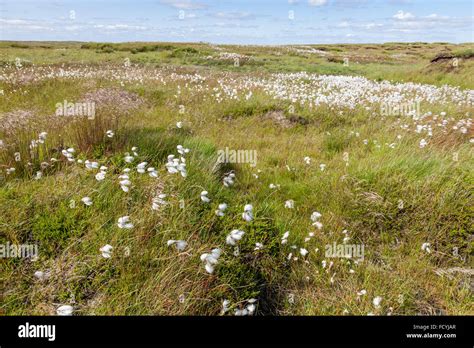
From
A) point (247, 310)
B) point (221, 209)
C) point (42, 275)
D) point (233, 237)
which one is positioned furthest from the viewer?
point (221, 209)

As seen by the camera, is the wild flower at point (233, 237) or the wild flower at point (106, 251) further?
the wild flower at point (233, 237)

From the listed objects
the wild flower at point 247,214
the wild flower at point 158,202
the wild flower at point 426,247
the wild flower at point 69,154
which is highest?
the wild flower at point 69,154

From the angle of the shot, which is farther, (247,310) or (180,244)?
(180,244)

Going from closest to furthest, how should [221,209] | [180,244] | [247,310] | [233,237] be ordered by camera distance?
1. [247,310]
2. [180,244]
3. [233,237]
4. [221,209]

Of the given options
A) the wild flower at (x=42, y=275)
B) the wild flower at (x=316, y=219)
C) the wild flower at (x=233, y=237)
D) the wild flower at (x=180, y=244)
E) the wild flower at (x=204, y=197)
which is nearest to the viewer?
the wild flower at (x=42, y=275)

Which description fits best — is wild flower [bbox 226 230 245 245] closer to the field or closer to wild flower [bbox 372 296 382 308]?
the field

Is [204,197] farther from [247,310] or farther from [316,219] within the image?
[316,219]

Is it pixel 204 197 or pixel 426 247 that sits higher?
pixel 204 197

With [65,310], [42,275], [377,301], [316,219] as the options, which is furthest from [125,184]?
[377,301]

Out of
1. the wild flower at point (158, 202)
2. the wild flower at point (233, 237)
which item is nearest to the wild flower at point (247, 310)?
the wild flower at point (233, 237)

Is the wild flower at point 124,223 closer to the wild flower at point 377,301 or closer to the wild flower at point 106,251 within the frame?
the wild flower at point 106,251

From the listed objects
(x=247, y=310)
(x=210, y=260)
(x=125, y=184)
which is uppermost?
(x=125, y=184)

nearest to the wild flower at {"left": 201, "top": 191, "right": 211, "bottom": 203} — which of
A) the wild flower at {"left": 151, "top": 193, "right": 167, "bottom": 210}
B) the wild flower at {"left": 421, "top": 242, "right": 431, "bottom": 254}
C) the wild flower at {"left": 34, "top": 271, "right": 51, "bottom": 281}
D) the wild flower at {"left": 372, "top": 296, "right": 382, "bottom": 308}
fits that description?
the wild flower at {"left": 151, "top": 193, "right": 167, "bottom": 210}
